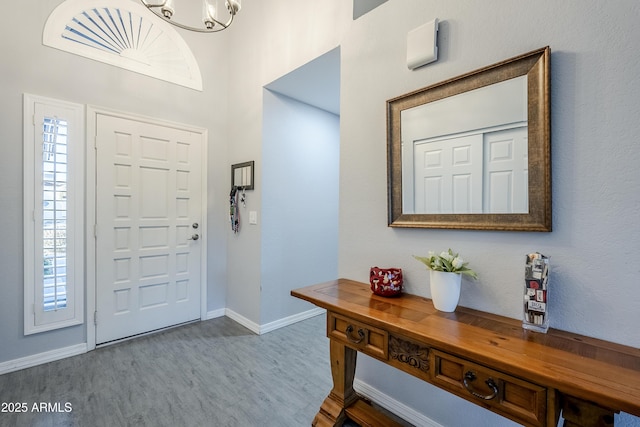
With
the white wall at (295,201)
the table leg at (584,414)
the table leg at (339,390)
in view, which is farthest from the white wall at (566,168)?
the white wall at (295,201)

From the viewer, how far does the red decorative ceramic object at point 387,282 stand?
62.5 inches

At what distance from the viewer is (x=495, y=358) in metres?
0.94

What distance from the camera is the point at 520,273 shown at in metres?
1.28

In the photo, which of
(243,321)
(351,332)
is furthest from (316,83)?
(243,321)

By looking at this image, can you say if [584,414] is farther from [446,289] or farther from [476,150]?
[476,150]

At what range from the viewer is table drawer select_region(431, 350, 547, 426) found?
91cm

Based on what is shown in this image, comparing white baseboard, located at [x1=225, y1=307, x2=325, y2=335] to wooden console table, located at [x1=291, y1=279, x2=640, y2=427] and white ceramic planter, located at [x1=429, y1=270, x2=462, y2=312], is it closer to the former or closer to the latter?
wooden console table, located at [x1=291, y1=279, x2=640, y2=427]

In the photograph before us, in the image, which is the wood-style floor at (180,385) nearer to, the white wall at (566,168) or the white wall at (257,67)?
the white wall at (257,67)

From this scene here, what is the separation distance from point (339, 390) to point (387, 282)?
0.69 meters

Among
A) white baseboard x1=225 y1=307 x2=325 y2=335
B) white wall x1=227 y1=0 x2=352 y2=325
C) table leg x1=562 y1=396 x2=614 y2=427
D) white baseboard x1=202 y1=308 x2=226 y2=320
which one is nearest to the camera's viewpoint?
table leg x1=562 y1=396 x2=614 y2=427

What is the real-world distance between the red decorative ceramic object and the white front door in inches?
83.2

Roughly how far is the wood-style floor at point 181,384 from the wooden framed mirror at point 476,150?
1.32 metres

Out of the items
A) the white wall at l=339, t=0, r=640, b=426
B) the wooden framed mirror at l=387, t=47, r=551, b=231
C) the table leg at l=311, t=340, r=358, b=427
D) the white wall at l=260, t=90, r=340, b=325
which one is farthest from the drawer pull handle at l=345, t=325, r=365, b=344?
the white wall at l=260, t=90, r=340, b=325

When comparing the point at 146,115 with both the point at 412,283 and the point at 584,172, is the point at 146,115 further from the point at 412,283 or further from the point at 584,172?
the point at 584,172
